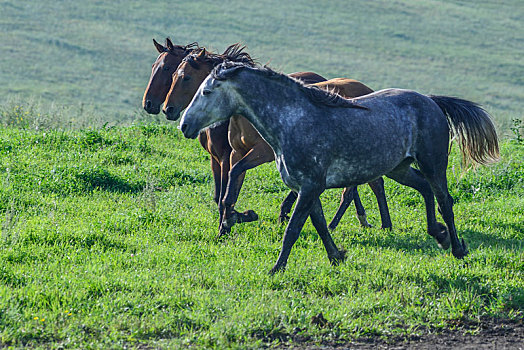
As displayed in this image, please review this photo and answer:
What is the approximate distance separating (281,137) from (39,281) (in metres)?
2.72

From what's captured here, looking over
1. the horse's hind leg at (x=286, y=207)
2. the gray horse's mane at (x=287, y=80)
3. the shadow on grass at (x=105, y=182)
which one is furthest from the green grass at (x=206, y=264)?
the gray horse's mane at (x=287, y=80)

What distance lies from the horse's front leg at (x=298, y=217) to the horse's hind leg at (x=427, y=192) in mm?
1452

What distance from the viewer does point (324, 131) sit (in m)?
6.73

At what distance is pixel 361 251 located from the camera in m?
7.71

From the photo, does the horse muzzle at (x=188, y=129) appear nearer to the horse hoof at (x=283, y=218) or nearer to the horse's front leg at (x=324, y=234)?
the horse's front leg at (x=324, y=234)

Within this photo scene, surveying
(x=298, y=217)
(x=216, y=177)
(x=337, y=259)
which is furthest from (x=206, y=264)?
(x=216, y=177)

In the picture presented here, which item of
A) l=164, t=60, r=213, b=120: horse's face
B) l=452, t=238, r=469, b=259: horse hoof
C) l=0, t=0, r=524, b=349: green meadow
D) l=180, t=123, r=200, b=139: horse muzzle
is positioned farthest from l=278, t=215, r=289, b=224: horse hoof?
l=180, t=123, r=200, b=139: horse muzzle

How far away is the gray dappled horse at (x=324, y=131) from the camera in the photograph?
6.62 m

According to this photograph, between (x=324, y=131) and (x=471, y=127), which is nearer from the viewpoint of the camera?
(x=324, y=131)

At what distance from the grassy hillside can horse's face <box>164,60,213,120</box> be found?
1964 cm

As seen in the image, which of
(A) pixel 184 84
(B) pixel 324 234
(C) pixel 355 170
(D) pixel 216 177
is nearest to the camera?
(C) pixel 355 170

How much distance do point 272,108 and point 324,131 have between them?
0.59m

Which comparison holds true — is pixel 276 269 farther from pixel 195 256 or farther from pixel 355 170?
pixel 355 170

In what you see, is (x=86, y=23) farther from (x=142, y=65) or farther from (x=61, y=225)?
(x=61, y=225)
